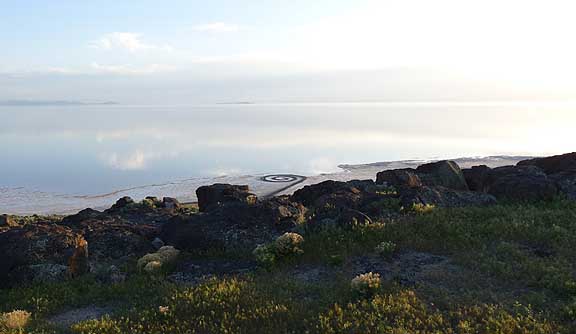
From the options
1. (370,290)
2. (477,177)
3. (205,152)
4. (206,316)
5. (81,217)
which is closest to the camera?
(206,316)

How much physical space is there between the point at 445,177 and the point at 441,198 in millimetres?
6098

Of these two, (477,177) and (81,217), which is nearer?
(81,217)

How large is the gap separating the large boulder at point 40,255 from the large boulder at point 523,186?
1812cm

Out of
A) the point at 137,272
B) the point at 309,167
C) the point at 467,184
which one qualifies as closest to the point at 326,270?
the point at 137,272

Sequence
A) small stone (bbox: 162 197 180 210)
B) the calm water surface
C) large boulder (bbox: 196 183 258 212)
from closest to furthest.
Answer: large boulder (bbox: 196 183 258 212), small stone (bbox: 162 197 180 210), the calm water surface

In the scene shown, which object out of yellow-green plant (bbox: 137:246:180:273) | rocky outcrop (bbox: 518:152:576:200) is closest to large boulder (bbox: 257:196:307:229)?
yellow-green plant (bbox: 137:246:180:273)

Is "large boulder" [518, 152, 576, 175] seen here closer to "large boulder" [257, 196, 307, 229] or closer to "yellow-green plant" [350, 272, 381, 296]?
"large boulder" [257, 196, 307, 229]

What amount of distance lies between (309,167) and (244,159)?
15.0m

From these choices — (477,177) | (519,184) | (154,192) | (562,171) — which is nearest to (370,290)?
(519,184)

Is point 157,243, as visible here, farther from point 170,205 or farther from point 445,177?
point 445,177

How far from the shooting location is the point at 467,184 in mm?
27016

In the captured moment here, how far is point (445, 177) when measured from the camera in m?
26.4

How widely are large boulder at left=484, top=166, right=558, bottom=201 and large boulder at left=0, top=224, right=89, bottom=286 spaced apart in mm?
18122

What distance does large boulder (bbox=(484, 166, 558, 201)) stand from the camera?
2092 cm
